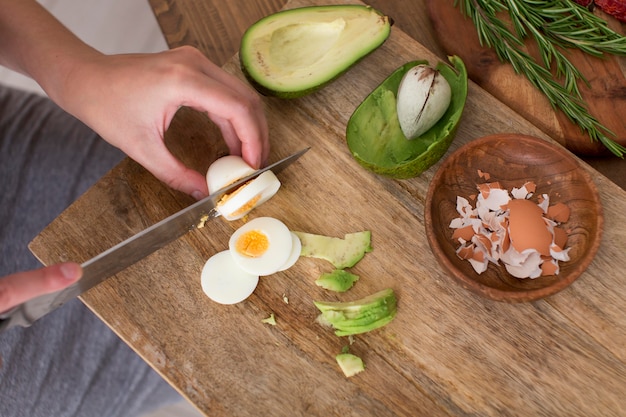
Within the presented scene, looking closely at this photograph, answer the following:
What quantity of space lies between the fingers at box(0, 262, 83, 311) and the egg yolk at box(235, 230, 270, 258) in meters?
0.36

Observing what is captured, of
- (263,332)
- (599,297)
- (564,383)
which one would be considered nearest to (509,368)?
(564,383)

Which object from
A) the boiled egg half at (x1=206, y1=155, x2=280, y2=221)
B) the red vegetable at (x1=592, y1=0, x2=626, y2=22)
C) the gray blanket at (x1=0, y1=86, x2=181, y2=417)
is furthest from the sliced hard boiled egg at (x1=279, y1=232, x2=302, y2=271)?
the red vegetable at (x1=592, y1=0, x2=626, y2=22)

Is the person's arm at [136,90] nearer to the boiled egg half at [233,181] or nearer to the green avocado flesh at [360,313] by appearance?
the boiled egg half at [233,181]

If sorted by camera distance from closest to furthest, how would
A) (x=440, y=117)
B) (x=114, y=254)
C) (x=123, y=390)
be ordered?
(x=114, y=254)
(x=440, y=117)
(x=123, y=390)

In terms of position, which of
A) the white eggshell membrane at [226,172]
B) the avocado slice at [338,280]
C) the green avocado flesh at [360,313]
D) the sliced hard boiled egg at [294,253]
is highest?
the white eggshell membrane at [226,172]

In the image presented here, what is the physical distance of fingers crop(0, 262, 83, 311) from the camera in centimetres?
76

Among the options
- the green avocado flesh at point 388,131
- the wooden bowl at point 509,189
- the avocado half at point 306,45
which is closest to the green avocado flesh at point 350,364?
the wooden bowl at point 509,189

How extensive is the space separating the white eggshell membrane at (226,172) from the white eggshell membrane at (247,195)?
21 millimetres

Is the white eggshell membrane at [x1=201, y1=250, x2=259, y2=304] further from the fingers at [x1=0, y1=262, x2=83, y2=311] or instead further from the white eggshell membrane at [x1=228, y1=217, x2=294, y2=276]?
the fingers at [x1=0, y1=262, x2=83, y2=311]

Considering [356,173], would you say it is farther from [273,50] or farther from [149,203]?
[149,203]

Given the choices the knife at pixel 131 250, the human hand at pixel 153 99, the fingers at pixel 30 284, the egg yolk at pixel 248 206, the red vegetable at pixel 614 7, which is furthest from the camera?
the red vegetable at pixel 614 7

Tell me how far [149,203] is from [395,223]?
46cm

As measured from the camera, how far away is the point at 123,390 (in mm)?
1220

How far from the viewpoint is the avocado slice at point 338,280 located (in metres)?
1.09
